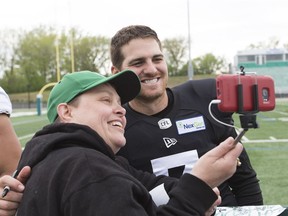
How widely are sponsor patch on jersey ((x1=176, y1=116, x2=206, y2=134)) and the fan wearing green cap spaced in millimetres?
650

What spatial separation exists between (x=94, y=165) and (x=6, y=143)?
1174mm

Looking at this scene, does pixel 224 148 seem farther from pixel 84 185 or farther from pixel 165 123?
pixel 165 123

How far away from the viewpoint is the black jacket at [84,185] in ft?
4.01

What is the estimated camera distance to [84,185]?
122cm

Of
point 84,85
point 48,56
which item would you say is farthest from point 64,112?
point 48,56

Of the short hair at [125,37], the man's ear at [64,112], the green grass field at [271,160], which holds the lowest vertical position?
the green grass field at [271,160]

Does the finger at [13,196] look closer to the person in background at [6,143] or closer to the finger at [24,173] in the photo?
the finger at [24,173]

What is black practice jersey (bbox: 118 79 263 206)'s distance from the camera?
2.32 m

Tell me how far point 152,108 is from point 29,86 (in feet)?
210

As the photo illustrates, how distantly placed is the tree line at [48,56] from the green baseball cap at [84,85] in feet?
195

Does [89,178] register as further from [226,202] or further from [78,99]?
[226,202]

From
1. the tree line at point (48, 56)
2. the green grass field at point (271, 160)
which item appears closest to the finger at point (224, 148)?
the green grass field at point (271, 160)

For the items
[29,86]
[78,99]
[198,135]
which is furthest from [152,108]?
[29,86]

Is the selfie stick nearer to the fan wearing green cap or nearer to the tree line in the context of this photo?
the fan wearing green cap
